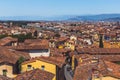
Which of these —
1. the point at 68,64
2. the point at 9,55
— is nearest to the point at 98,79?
the point at 9,55

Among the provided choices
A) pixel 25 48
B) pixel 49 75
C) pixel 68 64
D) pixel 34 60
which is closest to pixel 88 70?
pixel 49 75

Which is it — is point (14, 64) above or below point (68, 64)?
above

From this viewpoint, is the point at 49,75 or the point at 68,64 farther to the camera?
the point at 68,64

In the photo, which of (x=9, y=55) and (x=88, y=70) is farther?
(x=9, y=55)

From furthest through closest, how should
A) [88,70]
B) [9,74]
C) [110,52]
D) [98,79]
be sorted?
[110,52]
[9,74]
[88,70]
[98,79]

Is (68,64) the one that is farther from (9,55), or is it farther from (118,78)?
(118,78)

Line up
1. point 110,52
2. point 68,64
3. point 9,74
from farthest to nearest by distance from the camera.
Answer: point 68,64 < point 110,52 < point 9,74

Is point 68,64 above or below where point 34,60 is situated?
below

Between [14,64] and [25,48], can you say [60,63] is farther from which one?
[25,48]

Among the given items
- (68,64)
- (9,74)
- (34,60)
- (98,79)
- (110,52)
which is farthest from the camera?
(68,64)
